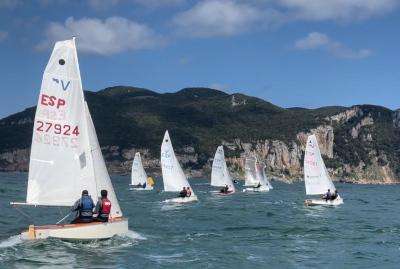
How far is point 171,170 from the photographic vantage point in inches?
2023

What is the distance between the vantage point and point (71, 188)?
22.2 m

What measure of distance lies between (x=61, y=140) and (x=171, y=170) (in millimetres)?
29803

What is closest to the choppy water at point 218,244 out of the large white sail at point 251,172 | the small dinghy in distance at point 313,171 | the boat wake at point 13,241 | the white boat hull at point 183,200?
the boat wake at point 13,241

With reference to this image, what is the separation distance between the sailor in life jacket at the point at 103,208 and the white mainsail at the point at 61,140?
806mm

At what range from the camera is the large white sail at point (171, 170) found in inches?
2016

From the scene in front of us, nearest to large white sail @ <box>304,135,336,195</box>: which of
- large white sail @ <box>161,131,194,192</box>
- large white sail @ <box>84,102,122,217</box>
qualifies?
large white sail @ <box>161,131,194,192</box>

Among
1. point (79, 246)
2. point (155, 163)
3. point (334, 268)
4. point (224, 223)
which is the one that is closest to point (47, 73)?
point (79, 246)

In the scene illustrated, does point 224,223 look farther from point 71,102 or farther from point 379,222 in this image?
point 71,102

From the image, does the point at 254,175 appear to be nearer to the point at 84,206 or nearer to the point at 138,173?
the point at 138,173

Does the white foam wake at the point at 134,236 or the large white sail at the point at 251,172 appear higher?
the large white sail at the point at 251,172

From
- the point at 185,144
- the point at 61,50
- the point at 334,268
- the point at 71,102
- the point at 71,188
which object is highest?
the point at 185,144

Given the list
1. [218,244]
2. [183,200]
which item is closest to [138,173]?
[183,200]

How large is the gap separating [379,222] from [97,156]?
68.8 feet

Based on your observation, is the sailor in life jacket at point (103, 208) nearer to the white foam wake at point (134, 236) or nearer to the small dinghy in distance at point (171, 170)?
the white foam wake at point (134, 236)
